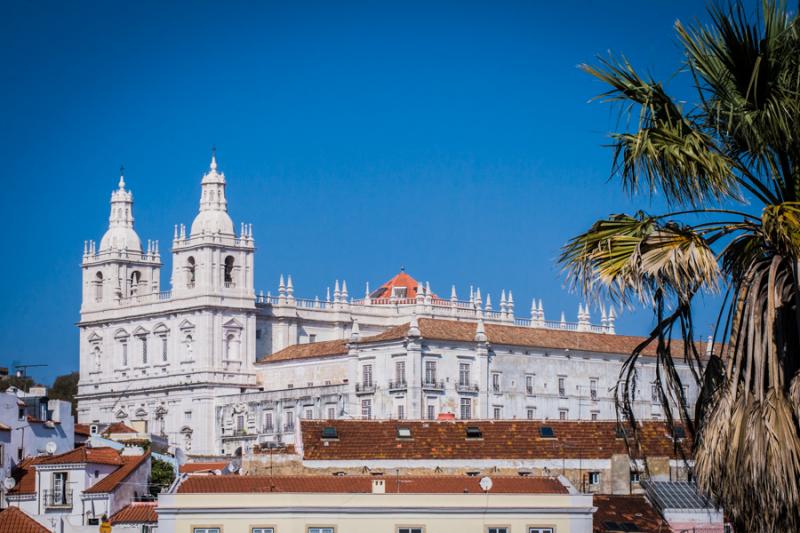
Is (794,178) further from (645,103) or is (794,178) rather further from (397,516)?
(397,516)

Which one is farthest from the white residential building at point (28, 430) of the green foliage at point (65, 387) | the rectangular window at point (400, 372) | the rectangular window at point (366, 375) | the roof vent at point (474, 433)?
the green foliage at point (65, 387)

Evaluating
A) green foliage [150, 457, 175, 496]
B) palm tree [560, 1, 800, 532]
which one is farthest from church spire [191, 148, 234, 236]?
palm tree [560, 1, 800, 532]

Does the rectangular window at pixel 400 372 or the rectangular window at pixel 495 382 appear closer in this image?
the rectangular window at pixel 400 372

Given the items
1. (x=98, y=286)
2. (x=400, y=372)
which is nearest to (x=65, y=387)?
(x=98, y=286)

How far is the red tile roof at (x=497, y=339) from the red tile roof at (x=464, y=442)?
5465 centimetres

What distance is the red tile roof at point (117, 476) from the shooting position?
180ft

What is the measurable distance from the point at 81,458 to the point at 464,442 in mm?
13055

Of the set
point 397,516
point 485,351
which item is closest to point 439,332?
point 485,351

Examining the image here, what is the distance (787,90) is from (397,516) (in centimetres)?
2728

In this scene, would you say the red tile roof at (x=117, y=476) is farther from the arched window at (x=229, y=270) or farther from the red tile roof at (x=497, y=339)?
the arched window at (x=229, y=270)

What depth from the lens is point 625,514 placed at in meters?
47.4

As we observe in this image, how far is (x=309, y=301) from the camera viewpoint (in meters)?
145

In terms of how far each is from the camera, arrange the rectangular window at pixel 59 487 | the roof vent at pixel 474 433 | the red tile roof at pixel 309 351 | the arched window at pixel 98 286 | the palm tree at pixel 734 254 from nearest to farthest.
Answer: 1. the palm tree at pixel 734 254
2. the rectangular window at pixel 59 487
3. the roof vent at pixel 474 433
4. the red tile roof at pixel 309 351
5. the arched window at pixel 98 286

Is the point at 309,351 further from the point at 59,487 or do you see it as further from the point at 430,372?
the point at 59,487
